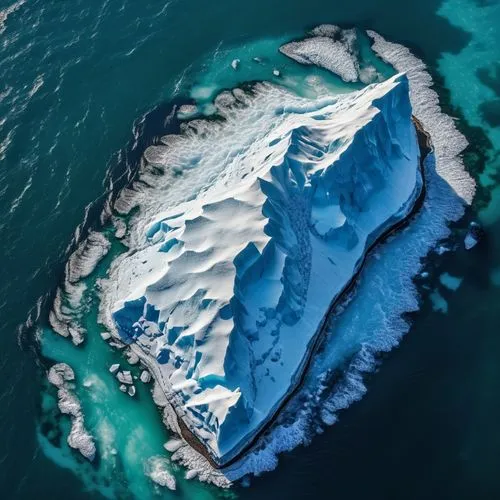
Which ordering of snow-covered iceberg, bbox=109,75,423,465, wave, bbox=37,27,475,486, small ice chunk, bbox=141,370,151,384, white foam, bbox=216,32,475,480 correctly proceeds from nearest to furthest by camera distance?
snow-covered iceberg, bbox=109,75,423,465, white foam, bbox=216,32,475,480, wave, bbox=37,27,475,486, small ice chunk, bbox=141,370,151,384

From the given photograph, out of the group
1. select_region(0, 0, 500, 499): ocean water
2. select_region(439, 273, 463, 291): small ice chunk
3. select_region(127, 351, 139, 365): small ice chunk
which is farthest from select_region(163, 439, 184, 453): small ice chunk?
select_region(439, 273, 463, 291): small ice chunk

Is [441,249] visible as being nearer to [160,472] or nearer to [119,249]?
[119,249]

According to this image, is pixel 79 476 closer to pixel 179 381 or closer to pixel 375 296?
pixel 179 381

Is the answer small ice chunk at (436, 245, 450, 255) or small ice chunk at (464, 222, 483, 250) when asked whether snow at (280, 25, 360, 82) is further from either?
small ice chunk at (436, 245, 450, 255)

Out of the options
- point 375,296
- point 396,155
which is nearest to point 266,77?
point 396,155

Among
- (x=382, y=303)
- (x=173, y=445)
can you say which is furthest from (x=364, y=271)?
(x=173, y=445)

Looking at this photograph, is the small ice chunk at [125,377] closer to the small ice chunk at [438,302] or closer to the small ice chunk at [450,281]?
the small ice chunk at [438,302]
